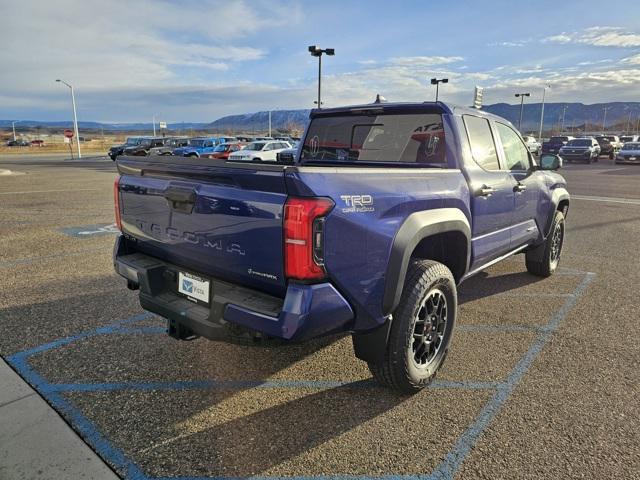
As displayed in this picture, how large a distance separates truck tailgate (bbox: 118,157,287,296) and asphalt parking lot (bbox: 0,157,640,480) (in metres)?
0.89

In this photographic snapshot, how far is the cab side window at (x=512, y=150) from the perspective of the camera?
14.7ft

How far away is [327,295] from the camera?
2293mm

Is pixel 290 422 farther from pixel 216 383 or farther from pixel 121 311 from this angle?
pixel 121 311

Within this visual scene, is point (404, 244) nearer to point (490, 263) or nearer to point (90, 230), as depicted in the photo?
point (490, 263)

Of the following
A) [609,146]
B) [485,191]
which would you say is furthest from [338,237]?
[609,146]

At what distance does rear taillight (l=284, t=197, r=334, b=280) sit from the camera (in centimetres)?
219

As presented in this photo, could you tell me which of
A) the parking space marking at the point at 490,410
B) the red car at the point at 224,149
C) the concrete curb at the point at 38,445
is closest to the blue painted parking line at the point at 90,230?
the concrete curb at the point at 38,445

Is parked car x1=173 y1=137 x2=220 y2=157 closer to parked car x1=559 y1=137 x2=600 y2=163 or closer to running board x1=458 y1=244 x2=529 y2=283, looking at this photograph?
parked car x1=559 y1=137 x2=600 y2=163

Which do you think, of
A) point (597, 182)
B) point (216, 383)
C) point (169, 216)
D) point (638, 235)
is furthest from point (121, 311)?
point (597, 182)

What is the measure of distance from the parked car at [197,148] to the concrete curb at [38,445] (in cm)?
2655

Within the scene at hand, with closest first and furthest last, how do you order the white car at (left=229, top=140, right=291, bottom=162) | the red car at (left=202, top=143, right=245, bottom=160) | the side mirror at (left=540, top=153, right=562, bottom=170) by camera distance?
1. the side mirror at (left=540, top=153, right=562, bottom=170)
2. the white car at (left=229, top=140, right=291, bottom=162)
3. the red car at (left=202, top=143, right=245, bottom=160)

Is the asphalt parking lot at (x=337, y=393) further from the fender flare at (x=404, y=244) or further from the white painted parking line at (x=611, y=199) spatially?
the white painted parking line at (x=611, y=199)

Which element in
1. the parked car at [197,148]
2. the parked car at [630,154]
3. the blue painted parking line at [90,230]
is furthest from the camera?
the parked car at [630,154]

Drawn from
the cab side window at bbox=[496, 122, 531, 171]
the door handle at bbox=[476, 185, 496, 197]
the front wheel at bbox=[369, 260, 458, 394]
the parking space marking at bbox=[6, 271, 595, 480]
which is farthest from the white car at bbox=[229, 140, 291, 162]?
the front wheel at bbox=[369, 260, 458, 394]
